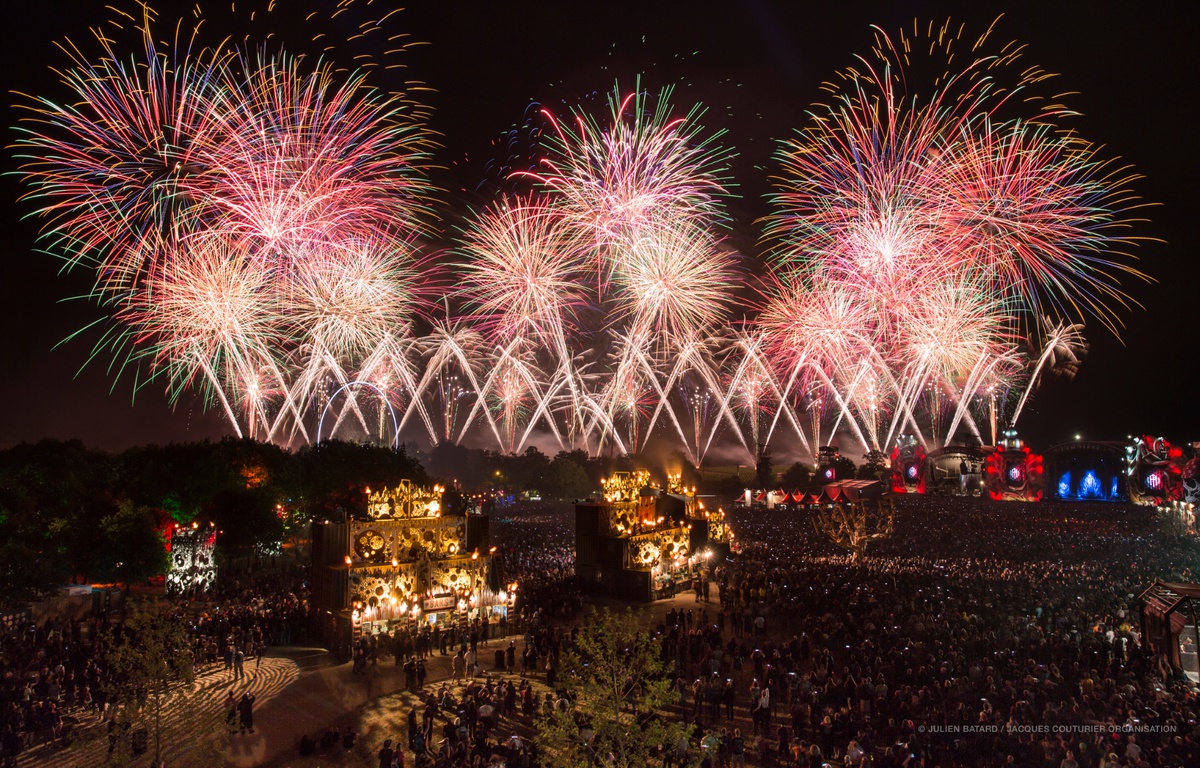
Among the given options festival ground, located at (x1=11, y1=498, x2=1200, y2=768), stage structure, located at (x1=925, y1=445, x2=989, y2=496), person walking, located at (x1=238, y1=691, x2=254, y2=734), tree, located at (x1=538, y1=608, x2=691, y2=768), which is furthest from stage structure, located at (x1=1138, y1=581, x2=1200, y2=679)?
stage structure, located at (x1=925, y1=445, x2=989, y2=496)

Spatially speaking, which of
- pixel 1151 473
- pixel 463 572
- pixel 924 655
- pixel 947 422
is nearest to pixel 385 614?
pixel 463 572

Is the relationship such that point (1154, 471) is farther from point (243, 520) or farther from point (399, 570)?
point (243, 520)

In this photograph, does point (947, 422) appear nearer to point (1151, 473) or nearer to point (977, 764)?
point (1151, 473)

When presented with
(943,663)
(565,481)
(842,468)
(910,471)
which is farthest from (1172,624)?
(565,481)

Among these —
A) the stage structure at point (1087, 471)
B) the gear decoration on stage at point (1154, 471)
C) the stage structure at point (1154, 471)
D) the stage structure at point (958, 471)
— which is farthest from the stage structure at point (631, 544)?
the stage structure at point (958, 471)

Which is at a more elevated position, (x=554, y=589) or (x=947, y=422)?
(x=947, y=422)

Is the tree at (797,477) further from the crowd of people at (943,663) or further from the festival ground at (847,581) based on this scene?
the crowd of people at (943,663)
